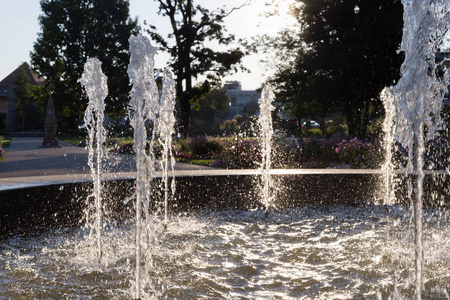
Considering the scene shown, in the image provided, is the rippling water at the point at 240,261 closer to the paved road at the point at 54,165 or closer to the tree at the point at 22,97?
the paved road at the point at 54,165

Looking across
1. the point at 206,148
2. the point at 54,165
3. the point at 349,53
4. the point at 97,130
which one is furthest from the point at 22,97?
the point at 97,130

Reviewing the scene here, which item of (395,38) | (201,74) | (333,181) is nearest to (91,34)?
(201,74)

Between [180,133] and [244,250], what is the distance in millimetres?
21835

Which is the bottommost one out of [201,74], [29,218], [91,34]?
[29,218]

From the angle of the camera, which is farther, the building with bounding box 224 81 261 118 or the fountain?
the building with bounding box 224 81 261 118

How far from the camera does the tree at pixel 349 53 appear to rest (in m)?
21.8

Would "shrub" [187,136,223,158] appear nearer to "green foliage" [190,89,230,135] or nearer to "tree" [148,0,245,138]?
"tree" [148,0,245,138]

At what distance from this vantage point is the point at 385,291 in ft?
12.1

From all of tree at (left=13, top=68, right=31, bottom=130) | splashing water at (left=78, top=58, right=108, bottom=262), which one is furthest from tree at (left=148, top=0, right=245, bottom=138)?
tree at (left=13, top=68, right=31, bottom=130)

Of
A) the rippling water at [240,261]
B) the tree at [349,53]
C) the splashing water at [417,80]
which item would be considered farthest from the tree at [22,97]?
the splashing water at [417,80]

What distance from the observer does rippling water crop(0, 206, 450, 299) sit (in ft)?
12.0

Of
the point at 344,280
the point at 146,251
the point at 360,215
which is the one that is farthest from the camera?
the point at 360,215

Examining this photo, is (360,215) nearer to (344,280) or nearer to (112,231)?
(344,280)

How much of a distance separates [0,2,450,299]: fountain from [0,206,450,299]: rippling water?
0.01m
